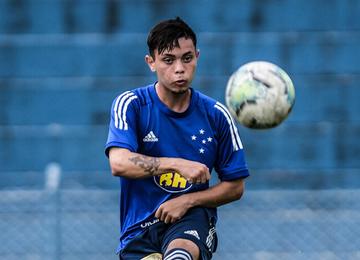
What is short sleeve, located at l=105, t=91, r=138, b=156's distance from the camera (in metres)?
4.98

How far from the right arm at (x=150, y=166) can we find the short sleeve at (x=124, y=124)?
42 mm

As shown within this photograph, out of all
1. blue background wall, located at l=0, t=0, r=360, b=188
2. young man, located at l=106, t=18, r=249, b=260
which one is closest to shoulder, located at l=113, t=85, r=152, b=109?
young man, located at l=106, t=18, r=249, b=260

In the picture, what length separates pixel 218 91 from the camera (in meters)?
10.5

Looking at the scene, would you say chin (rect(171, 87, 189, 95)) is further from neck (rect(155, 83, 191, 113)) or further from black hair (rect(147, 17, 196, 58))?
black hair (rect(147, 17, 196, 58))

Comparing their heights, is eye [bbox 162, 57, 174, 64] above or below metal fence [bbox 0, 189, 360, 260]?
above

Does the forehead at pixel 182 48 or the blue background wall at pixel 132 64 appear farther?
the blue background wall at pixel 132 64

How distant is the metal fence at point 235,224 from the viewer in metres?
7.56

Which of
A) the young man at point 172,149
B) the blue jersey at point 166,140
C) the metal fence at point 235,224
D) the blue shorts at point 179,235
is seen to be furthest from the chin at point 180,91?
the metal fence at point 235,224

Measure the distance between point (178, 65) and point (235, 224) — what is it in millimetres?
2921

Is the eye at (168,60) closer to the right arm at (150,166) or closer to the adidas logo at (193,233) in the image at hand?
the right arm at (150,166)

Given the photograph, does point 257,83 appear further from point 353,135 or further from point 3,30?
point 3,30

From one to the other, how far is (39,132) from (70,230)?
298 cm

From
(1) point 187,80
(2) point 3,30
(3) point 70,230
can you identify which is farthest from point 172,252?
(2) point 3,30

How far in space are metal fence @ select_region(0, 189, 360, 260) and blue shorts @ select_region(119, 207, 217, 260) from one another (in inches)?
93.2
